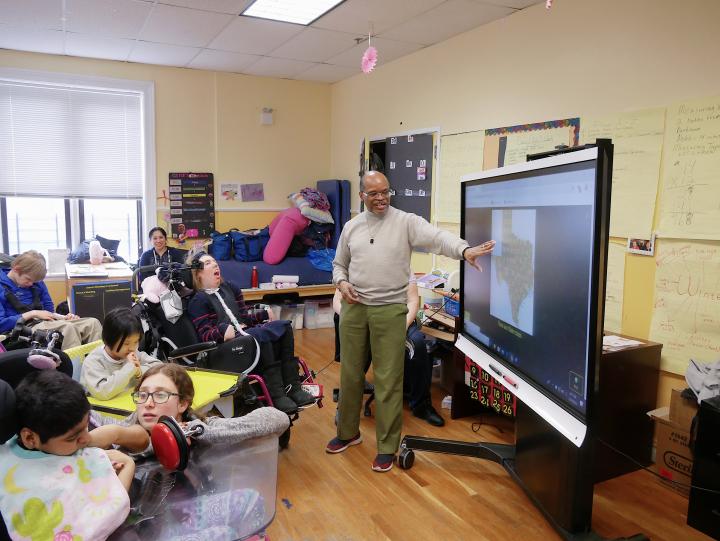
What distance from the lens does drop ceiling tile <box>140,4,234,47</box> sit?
4125 millimetres

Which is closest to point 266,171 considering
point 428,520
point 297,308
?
point 297,308

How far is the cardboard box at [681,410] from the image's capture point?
2.73 metres

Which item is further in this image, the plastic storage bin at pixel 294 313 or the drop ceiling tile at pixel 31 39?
the plastic storage bin at pixel 294 313

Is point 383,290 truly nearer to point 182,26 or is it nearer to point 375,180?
point 375,180

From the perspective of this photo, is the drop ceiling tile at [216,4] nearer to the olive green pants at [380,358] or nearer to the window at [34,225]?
the olive green pants at [380,358]

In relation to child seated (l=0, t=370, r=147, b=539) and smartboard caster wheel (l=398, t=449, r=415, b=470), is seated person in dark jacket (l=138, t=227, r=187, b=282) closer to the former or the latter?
smartboard caster wheel (l=398, t=449, r=415, b=470)

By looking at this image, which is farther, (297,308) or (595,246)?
(297,308)

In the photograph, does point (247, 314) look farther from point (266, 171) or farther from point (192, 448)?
point (266, 171)

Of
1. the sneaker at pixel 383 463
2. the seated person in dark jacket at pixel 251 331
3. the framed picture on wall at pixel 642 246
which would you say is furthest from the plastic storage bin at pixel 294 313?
the framed picture on wall at pixel 642 246

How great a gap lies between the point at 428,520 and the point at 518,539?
403 mm

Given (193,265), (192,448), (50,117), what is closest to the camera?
(192,448)

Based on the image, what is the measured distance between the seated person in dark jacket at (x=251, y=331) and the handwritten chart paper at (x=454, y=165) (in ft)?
6.92

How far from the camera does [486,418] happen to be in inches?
148

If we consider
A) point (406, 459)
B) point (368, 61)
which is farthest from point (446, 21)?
point (406, 459)
